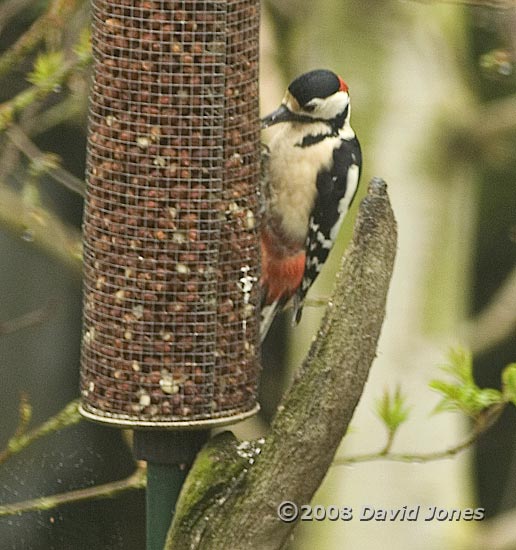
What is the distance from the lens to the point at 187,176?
275cm

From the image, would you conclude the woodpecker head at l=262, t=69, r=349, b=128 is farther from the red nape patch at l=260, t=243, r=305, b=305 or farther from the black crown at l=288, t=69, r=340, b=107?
the red nape patch at l=260, t=243, r=305, b=305

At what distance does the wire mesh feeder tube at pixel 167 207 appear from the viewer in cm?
272

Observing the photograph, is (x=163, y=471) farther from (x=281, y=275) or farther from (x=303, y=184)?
(x=303, y=184)

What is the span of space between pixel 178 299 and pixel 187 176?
9.7 inches

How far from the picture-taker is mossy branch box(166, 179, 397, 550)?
2.54 meters

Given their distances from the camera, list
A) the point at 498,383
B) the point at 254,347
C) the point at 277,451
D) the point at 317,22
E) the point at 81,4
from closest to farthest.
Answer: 1. the point at 277,451
2. the point at 254,347
3. the point at 81,4
4. the point at 317,22
5. the point at 498,383

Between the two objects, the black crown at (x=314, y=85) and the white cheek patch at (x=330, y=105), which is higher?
the black crown at (x=314, y=85)

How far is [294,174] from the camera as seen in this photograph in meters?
3.61

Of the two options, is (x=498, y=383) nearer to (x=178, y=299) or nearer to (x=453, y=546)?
(x=453, y=546)

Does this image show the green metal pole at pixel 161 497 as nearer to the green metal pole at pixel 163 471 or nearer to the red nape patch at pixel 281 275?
the green metal pole at pixel 163 471

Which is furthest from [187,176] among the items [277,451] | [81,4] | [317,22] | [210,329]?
[317,22]

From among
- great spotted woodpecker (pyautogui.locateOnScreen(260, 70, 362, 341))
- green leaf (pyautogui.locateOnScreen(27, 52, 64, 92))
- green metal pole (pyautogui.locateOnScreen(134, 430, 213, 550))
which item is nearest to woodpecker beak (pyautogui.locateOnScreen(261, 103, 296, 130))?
great spotted woodpecker (pyautogui.locateOnScreen(260, 70, 362, 341))

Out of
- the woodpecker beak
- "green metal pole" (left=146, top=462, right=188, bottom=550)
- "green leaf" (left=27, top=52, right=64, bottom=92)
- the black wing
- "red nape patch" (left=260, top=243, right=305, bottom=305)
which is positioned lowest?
"green metal pole" (left=146, top=462, right=188, bottom=550)

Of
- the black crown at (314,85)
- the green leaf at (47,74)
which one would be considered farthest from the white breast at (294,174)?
the green leaf at (47,74)
